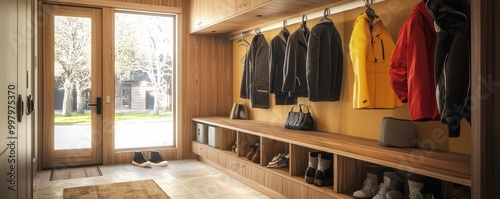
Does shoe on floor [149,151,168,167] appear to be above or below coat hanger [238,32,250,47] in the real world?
below

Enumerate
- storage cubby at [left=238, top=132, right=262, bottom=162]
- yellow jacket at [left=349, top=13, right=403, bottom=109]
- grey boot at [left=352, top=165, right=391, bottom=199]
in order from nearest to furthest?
1. grey boot at [left=352, top=165, right=391, bottom=199]
2. yellow jacket at [left=349, top=13, right=403, bottom=109]
3. storage cubby at [left=238, top=132, right=262, bottom=162]

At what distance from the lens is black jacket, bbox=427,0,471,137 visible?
1.97m

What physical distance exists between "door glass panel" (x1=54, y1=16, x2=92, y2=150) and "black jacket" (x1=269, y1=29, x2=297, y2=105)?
8.11 feet

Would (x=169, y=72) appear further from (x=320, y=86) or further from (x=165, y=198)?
(x=320, y=86)

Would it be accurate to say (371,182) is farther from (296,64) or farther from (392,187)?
(296,64)

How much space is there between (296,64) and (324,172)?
3.64ft

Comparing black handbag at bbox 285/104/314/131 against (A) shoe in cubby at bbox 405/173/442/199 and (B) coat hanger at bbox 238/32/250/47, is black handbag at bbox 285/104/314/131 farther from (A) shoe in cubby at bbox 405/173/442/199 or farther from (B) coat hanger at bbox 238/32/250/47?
(B) coat hanger at bbox 238/32/250/47

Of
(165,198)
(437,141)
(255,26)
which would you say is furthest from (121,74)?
(437,141)

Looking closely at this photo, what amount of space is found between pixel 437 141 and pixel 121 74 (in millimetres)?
3950

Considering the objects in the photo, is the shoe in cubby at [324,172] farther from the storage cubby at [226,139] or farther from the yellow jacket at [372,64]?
the storage cubby at [226,139]

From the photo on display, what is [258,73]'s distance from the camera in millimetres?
4230

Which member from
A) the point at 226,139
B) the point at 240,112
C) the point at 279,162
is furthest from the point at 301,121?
the point at 240,112

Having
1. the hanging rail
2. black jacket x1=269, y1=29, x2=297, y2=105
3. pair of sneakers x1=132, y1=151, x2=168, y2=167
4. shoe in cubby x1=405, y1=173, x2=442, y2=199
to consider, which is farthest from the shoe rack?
the hanging rail

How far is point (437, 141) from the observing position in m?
2.60
